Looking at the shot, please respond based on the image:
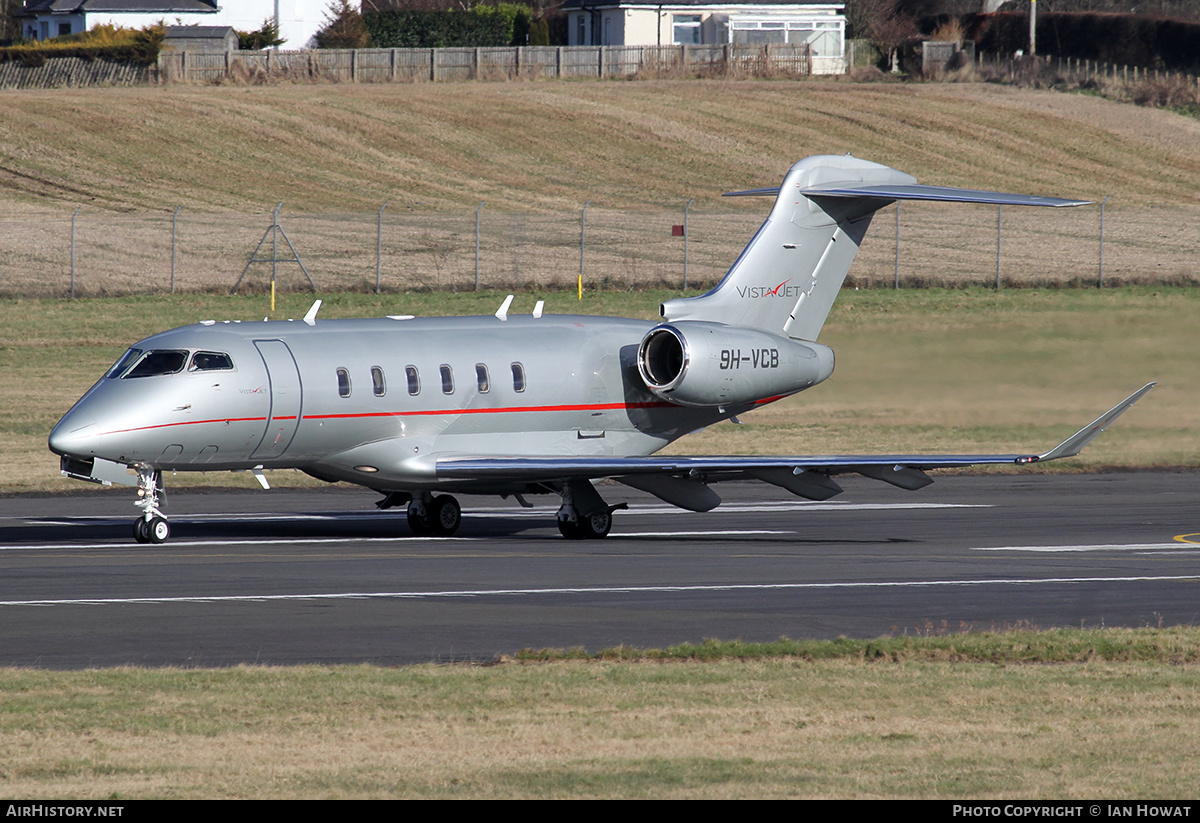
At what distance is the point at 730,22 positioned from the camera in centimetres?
10012

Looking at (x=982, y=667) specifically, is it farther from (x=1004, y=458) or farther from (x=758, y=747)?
(x=1004, y=458)

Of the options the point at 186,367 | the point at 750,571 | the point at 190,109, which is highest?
the point at 190,109

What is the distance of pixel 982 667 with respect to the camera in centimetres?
1524

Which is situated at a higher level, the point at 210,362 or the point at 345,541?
the point at 210,362

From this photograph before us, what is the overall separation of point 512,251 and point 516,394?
116ft

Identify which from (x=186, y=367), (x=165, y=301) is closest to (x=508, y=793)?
(x=186, y=367)

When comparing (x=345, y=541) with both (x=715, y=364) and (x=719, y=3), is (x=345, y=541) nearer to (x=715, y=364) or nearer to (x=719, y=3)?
(x=715, y=364)

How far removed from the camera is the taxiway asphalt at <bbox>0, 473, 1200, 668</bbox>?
17.0m

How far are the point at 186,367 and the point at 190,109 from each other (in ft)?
191

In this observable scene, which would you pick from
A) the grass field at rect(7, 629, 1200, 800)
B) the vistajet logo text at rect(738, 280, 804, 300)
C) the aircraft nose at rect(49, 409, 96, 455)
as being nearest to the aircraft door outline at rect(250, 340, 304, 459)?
the aircraft nose at rect(49, 409, 96, 455)

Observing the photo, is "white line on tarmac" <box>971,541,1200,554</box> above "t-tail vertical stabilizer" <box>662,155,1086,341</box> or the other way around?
the other way around

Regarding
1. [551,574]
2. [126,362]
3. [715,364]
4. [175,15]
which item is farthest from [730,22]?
[551,574]

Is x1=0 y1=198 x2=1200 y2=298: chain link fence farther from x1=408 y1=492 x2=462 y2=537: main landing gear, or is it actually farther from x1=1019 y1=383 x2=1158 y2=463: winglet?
x1=1019 y1=383 x2=1158 y2=463: winglet

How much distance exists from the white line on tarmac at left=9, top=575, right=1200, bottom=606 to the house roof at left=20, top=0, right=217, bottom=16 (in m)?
86.6
